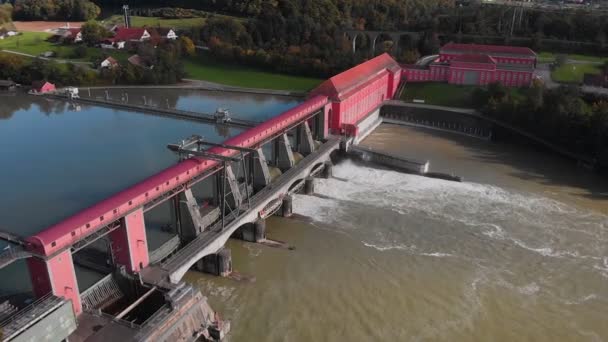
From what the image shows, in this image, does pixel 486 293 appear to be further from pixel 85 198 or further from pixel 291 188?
pixel 85 198

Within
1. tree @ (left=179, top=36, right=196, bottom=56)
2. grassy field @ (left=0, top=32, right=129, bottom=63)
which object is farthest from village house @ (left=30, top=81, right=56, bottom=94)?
tree @ (left=179, top=36, right=196, bottom=56)

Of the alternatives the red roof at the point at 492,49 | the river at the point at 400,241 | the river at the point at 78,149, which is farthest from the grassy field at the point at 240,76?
the river at the point at 400,241

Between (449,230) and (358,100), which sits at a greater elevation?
(358,100)

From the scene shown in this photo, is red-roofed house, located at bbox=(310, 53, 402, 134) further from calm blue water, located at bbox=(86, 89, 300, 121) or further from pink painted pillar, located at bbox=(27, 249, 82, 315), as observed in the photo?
pink painted pillar, located at bbox=(27, 249, 82, 315)

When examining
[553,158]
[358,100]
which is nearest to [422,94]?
[358,100]

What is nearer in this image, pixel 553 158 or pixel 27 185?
pixel 27 185

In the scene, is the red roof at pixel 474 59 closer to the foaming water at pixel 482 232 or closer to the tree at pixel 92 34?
the foaming water at pixel 482 232

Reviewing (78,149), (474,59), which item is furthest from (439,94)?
(78,149)
